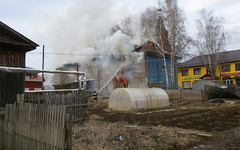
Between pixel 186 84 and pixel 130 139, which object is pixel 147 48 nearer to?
pixel 186 84

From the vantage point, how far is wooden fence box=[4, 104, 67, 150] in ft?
12.8

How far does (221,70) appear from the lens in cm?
4162

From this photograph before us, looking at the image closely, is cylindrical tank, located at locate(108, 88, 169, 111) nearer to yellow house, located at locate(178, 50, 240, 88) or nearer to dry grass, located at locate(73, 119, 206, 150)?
dry grass, located at locate(73, 119, 206, 150)

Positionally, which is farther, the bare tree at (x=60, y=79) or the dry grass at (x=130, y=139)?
the bare tree at (x=60, y=79)

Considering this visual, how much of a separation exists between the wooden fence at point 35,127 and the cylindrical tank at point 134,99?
9.48m

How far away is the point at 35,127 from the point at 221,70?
4315 centimetres

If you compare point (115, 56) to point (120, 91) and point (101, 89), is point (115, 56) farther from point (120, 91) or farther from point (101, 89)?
point (120, 91)

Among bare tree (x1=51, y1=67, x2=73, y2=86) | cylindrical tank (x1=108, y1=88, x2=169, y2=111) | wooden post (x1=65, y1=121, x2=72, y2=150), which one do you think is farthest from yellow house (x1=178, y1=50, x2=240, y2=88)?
wooden post (x1=65, y1=121, x2=72, y2=150)

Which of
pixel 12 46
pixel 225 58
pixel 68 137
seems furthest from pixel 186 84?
pixel 68 137

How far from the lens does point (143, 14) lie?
27891 millimetres

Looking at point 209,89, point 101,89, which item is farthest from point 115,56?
point 209,89

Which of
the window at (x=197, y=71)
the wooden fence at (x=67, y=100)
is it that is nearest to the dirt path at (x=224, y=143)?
the wooden fence at (x=67, y=100)

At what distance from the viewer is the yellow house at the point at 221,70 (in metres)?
39.1

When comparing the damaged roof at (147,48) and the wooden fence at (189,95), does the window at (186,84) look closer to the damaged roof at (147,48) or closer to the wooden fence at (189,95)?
the damaged roof at (147,48)
